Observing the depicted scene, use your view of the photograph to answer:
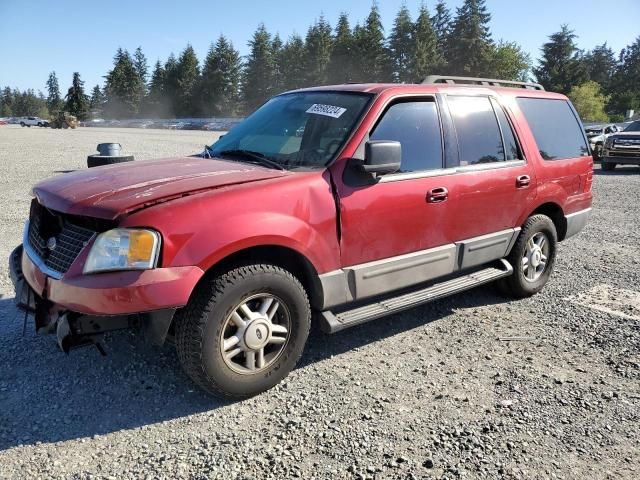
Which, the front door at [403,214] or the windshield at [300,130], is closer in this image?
the front door at [403,214]

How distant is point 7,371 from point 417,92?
358cm

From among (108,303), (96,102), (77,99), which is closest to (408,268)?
(108,303)

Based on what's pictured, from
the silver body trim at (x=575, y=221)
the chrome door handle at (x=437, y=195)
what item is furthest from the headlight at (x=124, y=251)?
the silver body trim at (x=575, y=221)

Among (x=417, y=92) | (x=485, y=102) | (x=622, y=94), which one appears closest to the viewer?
(x=417, y=92)

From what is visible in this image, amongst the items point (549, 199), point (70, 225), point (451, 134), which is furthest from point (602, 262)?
point (70, 225)

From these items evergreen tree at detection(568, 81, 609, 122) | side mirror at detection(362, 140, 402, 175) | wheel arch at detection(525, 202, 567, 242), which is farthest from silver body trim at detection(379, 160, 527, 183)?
evergreen tree at detection(568, 81, 609, 122)

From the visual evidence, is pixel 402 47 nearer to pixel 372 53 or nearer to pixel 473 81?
pixel 372 53

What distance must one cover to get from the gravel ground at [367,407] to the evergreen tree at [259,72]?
8448cm

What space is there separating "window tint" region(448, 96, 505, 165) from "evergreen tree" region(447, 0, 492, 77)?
A: 72.6 meters

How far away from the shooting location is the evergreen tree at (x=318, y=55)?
80838mm

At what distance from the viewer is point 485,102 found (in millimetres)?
4477

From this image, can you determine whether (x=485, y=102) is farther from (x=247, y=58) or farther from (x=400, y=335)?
(x=247, y=58)

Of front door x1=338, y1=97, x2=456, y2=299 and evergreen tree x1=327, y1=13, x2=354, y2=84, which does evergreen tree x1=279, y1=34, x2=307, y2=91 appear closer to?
evergreen tree x1=327, y1=13, x2=354, y2=84

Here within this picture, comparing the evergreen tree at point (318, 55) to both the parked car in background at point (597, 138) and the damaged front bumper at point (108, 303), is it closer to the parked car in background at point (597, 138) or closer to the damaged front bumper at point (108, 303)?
the parked car in background at point (597, 138)
